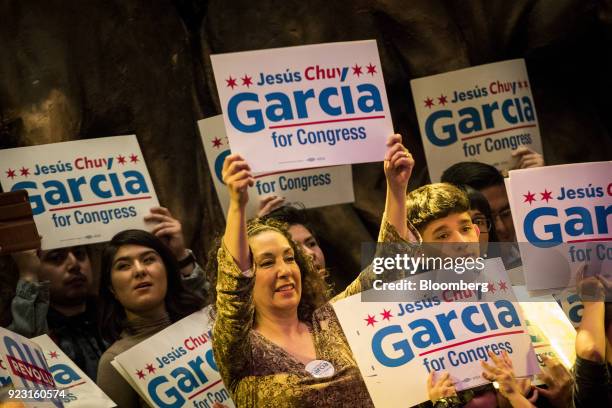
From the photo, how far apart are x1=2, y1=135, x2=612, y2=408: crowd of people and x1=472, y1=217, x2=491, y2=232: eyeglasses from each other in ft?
0.03

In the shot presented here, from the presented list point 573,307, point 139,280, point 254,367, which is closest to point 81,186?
point 139,280

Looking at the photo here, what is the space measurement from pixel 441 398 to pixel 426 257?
1.92ft

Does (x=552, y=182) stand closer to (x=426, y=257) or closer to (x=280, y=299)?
(x=426, y=257)

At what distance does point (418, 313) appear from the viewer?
17.5 ft

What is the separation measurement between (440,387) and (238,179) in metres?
1.09

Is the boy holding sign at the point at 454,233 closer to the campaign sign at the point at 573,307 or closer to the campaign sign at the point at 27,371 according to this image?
the campaign sign at the point at 573,307

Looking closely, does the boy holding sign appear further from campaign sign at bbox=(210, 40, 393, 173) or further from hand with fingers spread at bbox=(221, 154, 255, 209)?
hand with fingers spread at bbox=(221, 154, 255, 209)

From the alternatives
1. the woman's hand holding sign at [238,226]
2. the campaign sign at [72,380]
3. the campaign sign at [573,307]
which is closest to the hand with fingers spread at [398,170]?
the woman's hand holding sign at [238,226]

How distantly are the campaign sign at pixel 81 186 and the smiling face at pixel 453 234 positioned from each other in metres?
1.35

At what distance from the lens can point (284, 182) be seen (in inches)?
245

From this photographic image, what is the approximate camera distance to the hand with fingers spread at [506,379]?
5.15 metres

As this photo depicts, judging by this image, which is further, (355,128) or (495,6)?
(495,6)

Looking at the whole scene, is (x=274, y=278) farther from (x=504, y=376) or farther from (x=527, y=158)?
(x=527, y=158)

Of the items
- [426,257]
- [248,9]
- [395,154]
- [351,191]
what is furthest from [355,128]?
[248,9]
